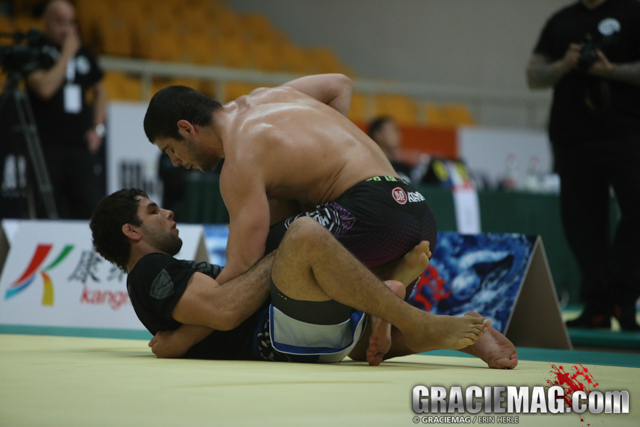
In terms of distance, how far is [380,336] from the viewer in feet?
7.90

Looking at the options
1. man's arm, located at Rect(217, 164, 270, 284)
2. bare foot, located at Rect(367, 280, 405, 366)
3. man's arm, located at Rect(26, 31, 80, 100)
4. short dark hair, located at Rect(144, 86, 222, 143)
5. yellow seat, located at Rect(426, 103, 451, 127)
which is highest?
short dark hair, located at Rect(144, 86, 222, 143)

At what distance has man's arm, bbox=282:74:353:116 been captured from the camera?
3051 millimetres

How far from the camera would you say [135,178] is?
7.27 m

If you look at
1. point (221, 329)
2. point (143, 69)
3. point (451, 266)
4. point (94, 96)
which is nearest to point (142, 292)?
point (221, 329)

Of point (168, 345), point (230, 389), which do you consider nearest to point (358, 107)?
point (168, 345)

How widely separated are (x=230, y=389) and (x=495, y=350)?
97cm

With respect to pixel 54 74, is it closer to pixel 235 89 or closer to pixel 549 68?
pixel 549 68

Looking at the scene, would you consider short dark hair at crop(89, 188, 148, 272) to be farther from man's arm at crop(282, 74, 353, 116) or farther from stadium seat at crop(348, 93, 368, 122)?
stadium seat at crop(348, 93, 368, 122)

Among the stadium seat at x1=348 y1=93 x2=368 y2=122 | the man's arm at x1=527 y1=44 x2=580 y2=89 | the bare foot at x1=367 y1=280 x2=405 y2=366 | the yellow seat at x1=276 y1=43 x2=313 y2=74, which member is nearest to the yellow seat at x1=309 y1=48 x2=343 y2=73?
the yellow seat at x1=276 y1=43 x2=313 y2=74

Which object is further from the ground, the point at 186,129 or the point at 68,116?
the point at 186,129

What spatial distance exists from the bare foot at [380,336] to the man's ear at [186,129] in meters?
0.85

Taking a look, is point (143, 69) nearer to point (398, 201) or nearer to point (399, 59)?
point (399, 59)

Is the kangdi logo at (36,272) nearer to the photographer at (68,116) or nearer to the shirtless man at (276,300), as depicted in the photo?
the photographer at (68,116)

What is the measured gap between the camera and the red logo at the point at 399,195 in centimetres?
251
